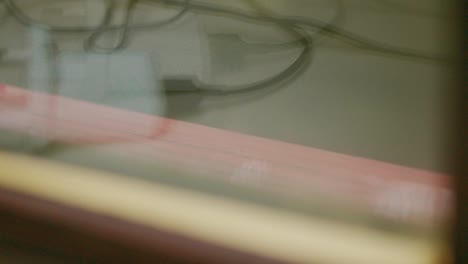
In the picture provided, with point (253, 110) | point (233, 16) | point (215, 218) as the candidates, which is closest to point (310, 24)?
point (233, 16)

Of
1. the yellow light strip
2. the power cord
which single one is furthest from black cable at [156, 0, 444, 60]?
the yellow light strip

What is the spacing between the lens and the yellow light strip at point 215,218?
609 millimetres

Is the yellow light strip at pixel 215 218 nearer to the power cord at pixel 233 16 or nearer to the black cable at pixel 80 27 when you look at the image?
the power cord at pixel 233 16

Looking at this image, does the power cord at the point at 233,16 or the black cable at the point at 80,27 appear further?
the black cable at the point at 80,27

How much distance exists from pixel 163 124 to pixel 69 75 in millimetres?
222

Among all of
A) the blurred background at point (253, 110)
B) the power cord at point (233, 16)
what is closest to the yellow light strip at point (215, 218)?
the blurred background at point (253, 110)

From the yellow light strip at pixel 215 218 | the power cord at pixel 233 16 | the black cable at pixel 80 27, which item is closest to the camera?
the yellow light strip at pixel 215 218

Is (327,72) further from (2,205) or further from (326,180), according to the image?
(2,205)

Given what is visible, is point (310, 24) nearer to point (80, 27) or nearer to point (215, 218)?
point (80, 27)

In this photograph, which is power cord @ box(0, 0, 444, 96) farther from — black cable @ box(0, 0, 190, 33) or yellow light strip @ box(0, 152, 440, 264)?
yellow light strip @ box(0, 152, 440, 264)

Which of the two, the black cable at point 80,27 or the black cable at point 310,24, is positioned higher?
the black cable at point 310,24

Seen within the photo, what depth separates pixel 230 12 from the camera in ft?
4.01

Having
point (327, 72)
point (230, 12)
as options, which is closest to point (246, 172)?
point (327, 72)

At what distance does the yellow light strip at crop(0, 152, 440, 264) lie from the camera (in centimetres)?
61
